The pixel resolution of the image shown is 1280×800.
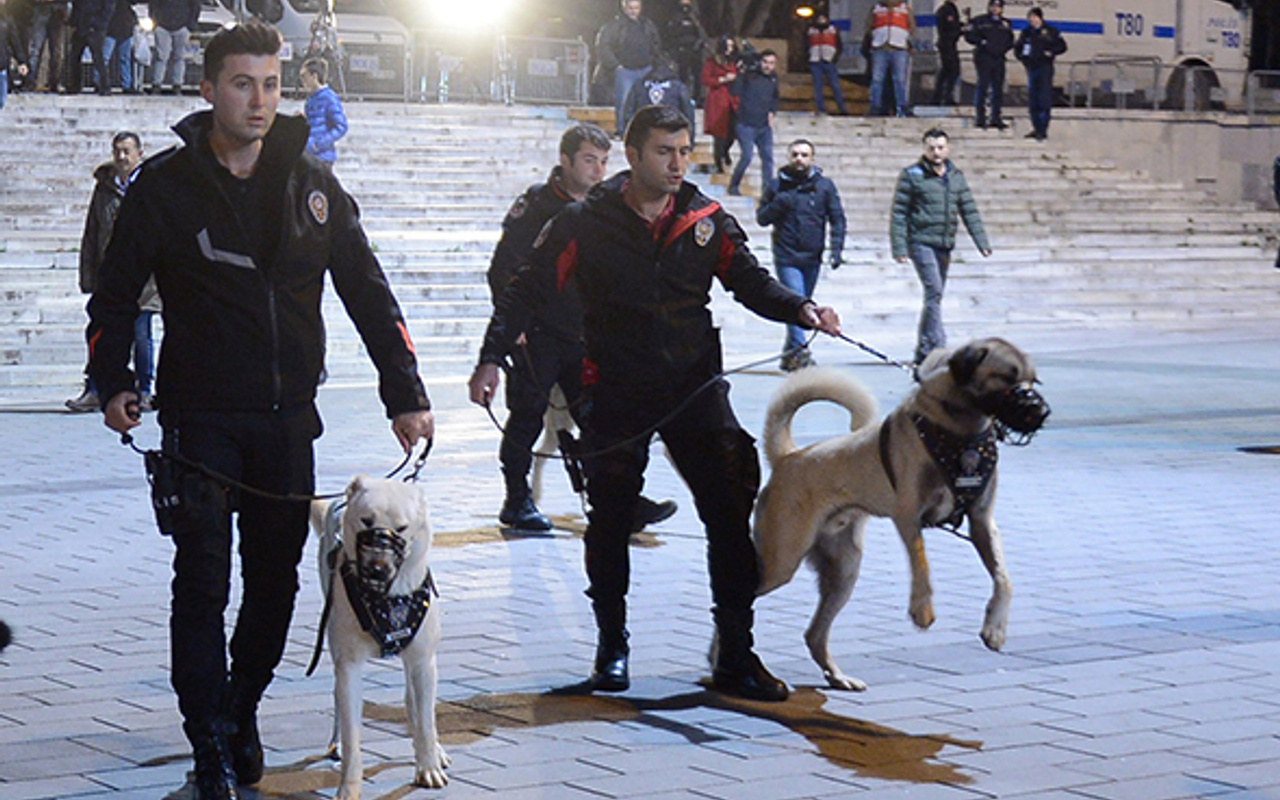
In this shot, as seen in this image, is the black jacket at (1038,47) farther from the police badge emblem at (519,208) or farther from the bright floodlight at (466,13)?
the police badge emblem at (519,208)

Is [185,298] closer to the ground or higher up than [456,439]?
higher up

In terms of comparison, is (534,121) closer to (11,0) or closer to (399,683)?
(11,0)

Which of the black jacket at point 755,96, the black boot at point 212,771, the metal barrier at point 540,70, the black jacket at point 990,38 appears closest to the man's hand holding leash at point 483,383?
the black boot at point 212,771

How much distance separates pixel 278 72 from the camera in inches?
193

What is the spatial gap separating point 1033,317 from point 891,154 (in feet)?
Result: 16.3

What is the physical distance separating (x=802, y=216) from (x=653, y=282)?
1020 cm

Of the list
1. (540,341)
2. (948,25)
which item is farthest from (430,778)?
(948,25)

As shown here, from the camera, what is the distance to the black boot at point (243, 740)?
4980 mm

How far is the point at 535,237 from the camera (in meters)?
8.92

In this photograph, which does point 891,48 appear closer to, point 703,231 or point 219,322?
point 703,231

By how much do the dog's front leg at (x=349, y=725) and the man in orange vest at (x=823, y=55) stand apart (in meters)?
23.2

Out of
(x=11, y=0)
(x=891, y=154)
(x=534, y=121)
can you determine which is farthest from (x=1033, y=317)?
(x=11, y=0)

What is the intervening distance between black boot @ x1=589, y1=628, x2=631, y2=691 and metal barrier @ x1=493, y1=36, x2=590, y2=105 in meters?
21.7

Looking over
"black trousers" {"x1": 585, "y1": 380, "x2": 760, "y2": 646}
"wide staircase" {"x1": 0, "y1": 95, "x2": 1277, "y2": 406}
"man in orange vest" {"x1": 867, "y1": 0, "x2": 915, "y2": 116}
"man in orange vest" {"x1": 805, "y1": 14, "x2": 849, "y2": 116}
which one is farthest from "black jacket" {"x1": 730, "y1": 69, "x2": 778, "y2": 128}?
"black trousers" {"x1": 585, "y1": 380, "x2": 760, "y2": 646}
